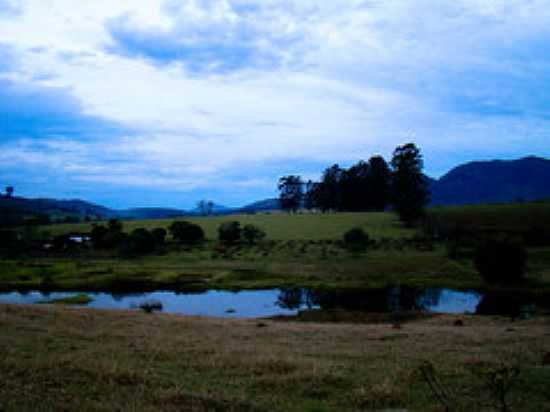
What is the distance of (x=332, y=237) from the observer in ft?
347

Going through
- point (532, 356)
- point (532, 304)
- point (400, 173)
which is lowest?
point (532, 304)

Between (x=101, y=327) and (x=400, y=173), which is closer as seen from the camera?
(x=101, y=327)

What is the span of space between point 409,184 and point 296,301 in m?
64.5

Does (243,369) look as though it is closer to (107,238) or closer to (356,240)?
(356,240)

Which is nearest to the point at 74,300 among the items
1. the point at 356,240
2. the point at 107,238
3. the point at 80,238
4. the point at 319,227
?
the point at 356,240

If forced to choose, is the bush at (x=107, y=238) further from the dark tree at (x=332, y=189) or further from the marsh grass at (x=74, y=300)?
the dark tree at (x=332, y=189)

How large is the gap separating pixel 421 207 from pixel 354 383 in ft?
353

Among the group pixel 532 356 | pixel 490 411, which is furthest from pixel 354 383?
pixel 532 356

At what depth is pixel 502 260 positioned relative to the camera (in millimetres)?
62000

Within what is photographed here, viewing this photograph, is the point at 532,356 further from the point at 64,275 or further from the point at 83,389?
the point at 64,275

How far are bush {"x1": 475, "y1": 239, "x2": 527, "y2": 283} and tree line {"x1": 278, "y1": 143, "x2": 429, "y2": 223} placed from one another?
5115cm

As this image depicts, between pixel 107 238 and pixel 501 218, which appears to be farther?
pixel 501 218

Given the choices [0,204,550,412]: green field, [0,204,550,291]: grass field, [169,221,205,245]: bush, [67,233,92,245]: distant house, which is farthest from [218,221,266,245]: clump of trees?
[0,204,550,412]: green field

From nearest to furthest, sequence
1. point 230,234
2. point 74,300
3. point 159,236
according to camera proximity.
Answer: point 74,300, point 230,234, point 159,236
